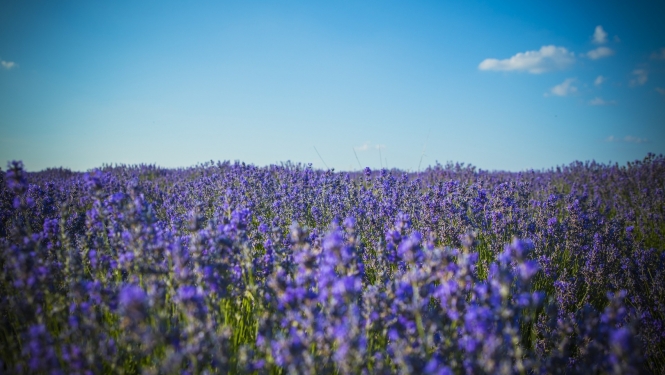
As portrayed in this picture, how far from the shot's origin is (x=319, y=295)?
1.75 m

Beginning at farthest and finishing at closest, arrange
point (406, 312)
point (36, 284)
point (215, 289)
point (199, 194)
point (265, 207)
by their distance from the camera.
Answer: point (199, 194) → point (265, 207) → point (215, 289) → point (36, 284) → point (406, 312)

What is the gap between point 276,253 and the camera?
225cm

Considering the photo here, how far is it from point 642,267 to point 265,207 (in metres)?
4.41

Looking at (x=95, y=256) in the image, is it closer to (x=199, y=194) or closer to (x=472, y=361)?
(x=472, y=361)

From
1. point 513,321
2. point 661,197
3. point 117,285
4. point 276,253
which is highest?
point 661,197

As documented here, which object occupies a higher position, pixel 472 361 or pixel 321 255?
pixel 321 255

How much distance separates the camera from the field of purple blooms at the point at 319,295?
1425mm

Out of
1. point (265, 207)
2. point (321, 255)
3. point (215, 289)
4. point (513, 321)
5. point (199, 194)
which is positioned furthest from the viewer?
point (199, 194)

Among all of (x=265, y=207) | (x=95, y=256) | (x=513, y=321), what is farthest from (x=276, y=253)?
(x=265, y=207)

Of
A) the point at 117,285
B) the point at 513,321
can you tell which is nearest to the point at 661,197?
the point at 513,321

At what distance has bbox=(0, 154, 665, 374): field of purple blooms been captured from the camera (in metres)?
1.42

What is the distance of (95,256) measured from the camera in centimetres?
225

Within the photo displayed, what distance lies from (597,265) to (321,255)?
9.61 ft

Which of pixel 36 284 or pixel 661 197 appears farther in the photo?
pixel 661 197
